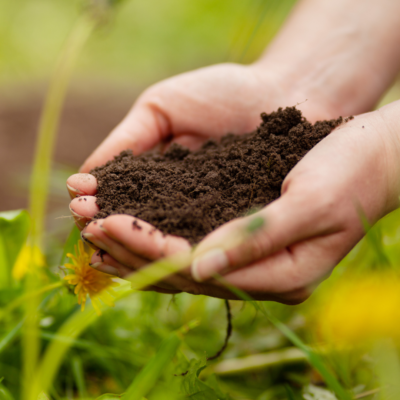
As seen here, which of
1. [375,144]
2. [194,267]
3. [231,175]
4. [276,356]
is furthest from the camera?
[276,356]

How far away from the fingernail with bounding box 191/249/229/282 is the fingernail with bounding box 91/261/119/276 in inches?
10.8

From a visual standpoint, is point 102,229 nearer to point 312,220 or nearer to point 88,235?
point 88,235

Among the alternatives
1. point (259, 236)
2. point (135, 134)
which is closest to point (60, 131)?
point (135, 134)

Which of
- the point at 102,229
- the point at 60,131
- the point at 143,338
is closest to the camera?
the point at 102,229

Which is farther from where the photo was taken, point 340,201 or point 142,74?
point 142,74

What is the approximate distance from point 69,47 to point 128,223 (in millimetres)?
640

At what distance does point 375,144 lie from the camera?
91cm

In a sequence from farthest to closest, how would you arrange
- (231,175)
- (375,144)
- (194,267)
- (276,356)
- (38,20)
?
(38,20), (276,356), (231,175), (375,144), (194,267)

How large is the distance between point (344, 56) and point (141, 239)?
1.26 meters

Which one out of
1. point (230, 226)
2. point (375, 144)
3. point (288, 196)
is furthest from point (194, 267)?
point (375, 144)

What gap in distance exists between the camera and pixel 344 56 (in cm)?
153

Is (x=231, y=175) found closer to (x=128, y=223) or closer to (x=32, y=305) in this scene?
(x=128, y=223)

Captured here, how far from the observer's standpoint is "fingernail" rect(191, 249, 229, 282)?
2.38 feet

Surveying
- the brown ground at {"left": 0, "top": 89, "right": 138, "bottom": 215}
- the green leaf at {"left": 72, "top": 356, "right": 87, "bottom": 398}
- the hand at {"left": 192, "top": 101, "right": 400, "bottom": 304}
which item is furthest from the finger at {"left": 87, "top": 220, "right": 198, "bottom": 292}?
the brown ground at {"left": 0, "top": 89, "right": 138, "bottom": 215}
